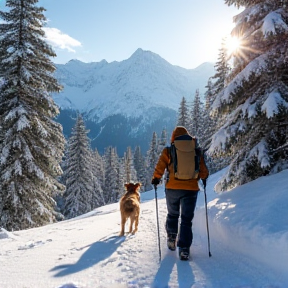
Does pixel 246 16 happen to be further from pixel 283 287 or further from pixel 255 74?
pixel 283 287

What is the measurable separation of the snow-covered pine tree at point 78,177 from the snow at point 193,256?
26714mm

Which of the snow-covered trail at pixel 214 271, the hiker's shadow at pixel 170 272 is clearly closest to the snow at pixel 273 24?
the snow-covered trail at pixel 214 271

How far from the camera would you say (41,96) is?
48.1 ft

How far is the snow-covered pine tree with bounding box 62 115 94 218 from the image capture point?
33.6m

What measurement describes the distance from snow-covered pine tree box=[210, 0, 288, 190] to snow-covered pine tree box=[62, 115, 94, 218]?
2721 centimetres

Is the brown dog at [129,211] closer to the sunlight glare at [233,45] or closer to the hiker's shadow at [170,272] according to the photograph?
the hiker's shadow at [170,272]

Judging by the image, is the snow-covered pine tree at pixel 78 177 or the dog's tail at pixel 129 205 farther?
the snow-covered pine tree at pixel 78 177

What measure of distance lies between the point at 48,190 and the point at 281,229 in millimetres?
13023

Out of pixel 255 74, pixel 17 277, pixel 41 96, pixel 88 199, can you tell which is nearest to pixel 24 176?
pixel 41 96

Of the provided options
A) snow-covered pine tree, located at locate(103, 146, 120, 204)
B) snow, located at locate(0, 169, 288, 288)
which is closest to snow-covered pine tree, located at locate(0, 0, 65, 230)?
snow, located at locate(0, 169, 288, 288)

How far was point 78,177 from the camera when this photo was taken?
34.2m

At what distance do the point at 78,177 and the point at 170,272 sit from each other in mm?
30724

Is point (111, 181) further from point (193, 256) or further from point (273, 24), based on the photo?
point (193, 256)

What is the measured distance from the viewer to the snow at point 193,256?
169 inches
